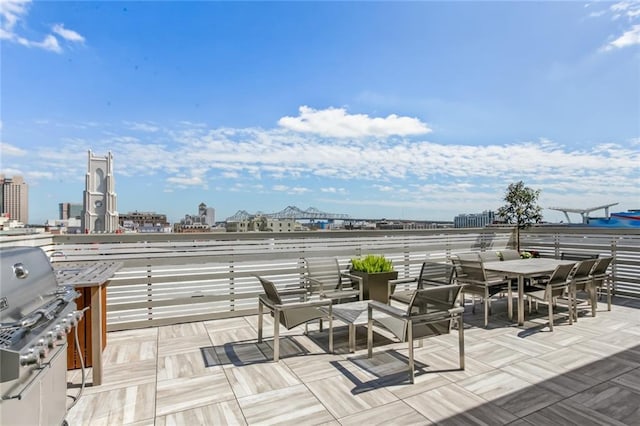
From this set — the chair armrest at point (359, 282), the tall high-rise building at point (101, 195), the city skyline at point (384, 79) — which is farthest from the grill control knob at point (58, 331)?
the tall high-rise building at point (101, 195)

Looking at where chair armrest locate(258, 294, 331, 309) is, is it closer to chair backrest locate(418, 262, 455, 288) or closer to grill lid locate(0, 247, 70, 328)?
chair backrest locate(418, 262, 455, 288)

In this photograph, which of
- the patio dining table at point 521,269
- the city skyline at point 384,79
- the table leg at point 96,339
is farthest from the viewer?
the city skyline at point 384,79

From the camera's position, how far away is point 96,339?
2973 mm

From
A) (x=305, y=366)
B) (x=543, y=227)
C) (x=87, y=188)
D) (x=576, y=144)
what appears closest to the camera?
(x=305, y=366)

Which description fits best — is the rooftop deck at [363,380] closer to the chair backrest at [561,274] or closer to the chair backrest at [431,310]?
the chair backrest at [431,310]

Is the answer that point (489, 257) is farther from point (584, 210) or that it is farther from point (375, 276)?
point (584, 210)

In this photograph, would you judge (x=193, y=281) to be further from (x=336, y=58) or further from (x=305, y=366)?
(x=336, y=58)

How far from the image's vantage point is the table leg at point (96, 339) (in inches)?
115

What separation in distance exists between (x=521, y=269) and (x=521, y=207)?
10.6 ft

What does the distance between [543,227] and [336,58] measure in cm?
565

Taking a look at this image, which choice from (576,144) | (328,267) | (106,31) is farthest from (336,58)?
(576,144)

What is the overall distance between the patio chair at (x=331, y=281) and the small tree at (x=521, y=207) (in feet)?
14.7

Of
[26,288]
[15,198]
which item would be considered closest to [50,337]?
Answer: [26,288]

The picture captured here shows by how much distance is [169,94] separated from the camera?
10961 mm
